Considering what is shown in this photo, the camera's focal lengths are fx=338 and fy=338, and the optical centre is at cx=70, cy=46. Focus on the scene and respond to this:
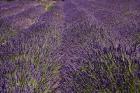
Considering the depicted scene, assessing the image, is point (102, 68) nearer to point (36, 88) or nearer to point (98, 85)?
point (98, 85)

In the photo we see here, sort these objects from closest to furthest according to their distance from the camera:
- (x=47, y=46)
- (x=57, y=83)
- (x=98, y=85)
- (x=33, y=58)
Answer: (x=98, y=85), (x=57, y=83), (x=33, y=58), (x=47, y=46)

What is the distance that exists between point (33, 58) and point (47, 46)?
1.08 m

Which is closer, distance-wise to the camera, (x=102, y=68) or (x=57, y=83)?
(x=102, y=68)

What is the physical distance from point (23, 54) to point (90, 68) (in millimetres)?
1326

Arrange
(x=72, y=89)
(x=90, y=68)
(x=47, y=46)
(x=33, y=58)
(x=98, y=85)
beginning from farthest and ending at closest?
(x=47, y=46) < (x=33, y=58) < (x=90, y=68) < (x=72, y=89) < (x=98, y=85)

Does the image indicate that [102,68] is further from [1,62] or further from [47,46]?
[47,46]

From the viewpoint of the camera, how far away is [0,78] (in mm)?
3414

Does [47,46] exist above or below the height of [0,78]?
below

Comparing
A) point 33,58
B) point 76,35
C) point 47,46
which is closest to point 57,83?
point 33,58

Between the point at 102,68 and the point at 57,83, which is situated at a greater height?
the point at 102,68

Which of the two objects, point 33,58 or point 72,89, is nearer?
point 72,89

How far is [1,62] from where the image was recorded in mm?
4238

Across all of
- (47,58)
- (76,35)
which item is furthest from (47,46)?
(76,35)

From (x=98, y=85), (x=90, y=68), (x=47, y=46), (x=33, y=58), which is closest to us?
(x=98, y=85)
